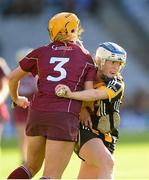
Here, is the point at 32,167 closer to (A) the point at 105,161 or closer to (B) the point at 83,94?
(A) the point at 105,161

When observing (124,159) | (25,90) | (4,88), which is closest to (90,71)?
(4,88)

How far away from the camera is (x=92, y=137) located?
8.92m

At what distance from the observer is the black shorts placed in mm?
8906

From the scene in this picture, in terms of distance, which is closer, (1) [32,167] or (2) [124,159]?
(1) [32,167]

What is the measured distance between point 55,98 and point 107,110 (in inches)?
25.5

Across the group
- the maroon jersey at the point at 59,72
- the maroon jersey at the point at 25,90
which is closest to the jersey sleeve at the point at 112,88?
the maroon jersey at the point at 59,72

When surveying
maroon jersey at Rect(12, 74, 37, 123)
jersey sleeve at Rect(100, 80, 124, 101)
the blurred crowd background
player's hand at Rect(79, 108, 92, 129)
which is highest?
jersey sleeve at Rect(100, 80, 124, 101)

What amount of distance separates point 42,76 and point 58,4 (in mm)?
18661

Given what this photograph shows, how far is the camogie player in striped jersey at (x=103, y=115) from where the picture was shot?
878 centimetres

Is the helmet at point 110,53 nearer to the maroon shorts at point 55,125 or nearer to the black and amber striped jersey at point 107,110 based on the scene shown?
the black and amber striped jersey at point 107,110

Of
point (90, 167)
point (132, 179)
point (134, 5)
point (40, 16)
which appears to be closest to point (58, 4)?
point (40, 16)

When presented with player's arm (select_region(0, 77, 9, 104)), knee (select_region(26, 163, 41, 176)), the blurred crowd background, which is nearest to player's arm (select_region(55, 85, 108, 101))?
knee (select_region(26, 163, 41, 176))

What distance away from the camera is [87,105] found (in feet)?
29.4

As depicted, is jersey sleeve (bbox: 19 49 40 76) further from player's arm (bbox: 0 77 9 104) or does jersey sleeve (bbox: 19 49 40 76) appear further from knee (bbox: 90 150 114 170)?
player's arm (bbox: 0 77 9 104)
